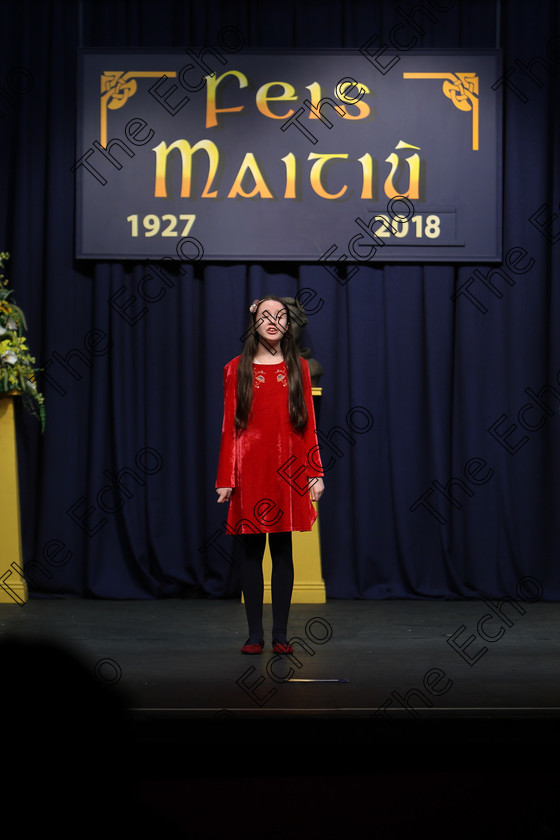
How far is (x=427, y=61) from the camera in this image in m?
4.67

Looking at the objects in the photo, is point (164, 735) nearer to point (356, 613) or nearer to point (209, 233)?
point (356, 613)

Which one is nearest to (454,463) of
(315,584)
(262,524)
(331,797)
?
(315,584)

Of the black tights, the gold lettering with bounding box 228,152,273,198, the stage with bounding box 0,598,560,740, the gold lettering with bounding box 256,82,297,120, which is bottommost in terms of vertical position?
the stage with bounding box 0,598,560,740

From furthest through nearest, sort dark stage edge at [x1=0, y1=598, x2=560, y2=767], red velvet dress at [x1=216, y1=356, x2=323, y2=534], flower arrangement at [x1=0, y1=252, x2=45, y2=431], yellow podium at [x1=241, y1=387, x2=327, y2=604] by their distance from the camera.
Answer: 1. yellow podium at [x1=241, y1=387, x2=327, y2=604]
2. flower arrangement at [x1=0, y1=252, x2=45, y2=431]
3. red velvet dress at [x1=216, y1=356, x2=323, y2=534]
4. dark stage edge at [x1=0, y1=598, x2=560, y2=767]

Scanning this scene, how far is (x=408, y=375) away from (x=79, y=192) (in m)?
1.85

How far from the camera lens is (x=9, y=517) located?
4344mm

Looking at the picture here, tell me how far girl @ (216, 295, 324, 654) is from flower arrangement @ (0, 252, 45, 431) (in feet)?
4.66

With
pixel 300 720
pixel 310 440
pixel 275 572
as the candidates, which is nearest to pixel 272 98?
pixel 310 440

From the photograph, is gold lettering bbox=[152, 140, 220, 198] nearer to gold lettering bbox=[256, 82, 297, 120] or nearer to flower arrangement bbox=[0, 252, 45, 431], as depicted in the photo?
gold lettering bbox=[256, 82, 297, 120]

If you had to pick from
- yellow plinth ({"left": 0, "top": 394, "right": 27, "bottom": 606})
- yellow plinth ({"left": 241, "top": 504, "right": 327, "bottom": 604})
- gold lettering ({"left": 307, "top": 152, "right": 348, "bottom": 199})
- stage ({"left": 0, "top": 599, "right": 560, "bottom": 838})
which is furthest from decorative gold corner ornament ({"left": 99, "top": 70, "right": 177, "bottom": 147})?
stage ({"left": 0, "top": 599, "right": 560, "bottom": 838})

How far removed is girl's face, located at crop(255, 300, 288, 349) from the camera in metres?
3.27

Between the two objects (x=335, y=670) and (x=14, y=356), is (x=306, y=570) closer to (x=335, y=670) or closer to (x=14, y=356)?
(x=335, y=670)

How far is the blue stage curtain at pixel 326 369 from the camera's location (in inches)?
182

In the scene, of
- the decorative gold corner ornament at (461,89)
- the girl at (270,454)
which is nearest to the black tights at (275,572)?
the girl at (270,454)
